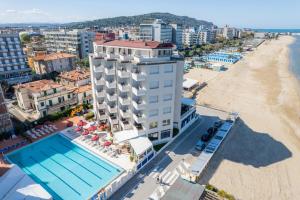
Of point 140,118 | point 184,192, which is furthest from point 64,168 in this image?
point 184,192

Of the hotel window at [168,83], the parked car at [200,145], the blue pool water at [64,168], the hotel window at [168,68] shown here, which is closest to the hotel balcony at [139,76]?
the hotel window at [168,68]

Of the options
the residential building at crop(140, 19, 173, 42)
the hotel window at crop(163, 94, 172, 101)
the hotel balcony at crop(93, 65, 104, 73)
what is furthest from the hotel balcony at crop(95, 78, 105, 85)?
the residential building at crop(140, 19, 173, 42)

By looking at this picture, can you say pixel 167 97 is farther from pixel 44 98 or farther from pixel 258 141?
pixel 44 98

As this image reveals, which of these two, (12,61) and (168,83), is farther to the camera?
(12,61)

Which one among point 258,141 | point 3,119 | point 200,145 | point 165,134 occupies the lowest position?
point 258,141

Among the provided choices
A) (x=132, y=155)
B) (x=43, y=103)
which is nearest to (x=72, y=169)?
(x=132, y=155)

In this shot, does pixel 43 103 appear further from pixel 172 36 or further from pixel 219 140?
pixel 172 36

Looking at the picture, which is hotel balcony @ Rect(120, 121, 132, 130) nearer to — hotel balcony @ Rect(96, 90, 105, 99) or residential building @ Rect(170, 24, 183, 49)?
hotel balcony @ Rect(96, 90, 105, 99)
